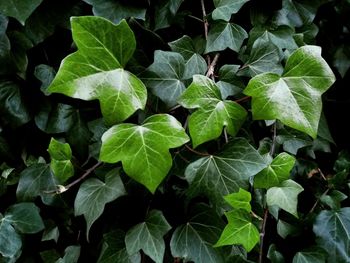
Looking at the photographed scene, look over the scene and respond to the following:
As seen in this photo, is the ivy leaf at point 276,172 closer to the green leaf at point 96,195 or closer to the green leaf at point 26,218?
the green leaf at point 96,195

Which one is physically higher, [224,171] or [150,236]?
[224,171]

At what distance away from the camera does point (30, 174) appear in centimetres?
88

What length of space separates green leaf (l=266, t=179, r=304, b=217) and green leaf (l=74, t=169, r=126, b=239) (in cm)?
27

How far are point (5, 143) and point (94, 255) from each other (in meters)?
0.32

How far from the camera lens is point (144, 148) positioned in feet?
2.18

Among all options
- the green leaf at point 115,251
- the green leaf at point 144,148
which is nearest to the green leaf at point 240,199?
the green leaf at point 144,148

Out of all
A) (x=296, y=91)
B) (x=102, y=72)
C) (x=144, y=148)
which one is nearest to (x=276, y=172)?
(x=296, y=91)

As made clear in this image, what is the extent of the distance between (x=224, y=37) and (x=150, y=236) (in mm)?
430

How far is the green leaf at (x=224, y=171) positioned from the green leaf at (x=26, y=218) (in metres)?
0.34

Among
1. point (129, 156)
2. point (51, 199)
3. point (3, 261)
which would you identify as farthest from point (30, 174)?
point (129, 156)

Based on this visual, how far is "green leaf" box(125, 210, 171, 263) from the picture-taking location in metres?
0.75

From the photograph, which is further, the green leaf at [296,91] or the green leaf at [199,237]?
the green leaf at [199,237]

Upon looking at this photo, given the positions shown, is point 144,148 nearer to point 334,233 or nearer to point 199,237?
point 199,237

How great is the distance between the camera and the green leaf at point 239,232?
709 mm
